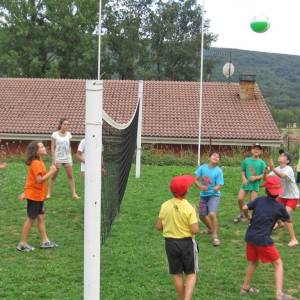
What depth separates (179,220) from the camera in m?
5.23

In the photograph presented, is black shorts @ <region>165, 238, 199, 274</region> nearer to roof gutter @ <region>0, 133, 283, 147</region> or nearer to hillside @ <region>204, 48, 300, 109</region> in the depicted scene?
roof gutter @ <region>0, 133, 283, 147</region>

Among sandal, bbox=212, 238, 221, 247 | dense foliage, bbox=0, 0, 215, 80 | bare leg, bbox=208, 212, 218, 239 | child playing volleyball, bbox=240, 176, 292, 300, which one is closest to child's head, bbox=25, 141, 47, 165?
bare leg, bbox=208, 212, 218, 239

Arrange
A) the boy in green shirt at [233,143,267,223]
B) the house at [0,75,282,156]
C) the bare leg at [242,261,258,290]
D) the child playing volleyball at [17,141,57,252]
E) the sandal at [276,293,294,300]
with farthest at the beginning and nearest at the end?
the house at [0,75,282,156] → the boy in green shirt at [233,143,267,223] → the child playing volleyball at [17,141,57,252] → the bare leg at [242,261,258,290] → the sandal at [276,293,294,300]

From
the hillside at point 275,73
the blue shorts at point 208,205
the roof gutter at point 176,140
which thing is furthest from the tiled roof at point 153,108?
the hillside at point 275,73

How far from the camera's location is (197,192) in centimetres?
1201

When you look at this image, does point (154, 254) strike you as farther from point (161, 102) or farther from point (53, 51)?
point (53, 51)

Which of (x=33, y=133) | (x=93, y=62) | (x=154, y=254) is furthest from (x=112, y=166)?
(x=93, y=62)

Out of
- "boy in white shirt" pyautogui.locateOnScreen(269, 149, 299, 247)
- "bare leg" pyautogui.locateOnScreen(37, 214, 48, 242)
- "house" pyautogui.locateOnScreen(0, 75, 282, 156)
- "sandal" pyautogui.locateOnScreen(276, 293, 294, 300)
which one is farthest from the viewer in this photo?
"house" pyautogui.locateOnScreen(0, 75, 282, 156)

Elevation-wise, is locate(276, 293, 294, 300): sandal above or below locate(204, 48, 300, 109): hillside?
below

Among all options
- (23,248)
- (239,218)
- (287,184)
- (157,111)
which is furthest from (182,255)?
(157,111)

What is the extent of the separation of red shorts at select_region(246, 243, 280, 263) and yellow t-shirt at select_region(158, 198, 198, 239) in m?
0.89

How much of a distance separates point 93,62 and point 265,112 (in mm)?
18829

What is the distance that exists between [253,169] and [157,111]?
21.6 metres

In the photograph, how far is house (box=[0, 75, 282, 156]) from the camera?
27984mm
